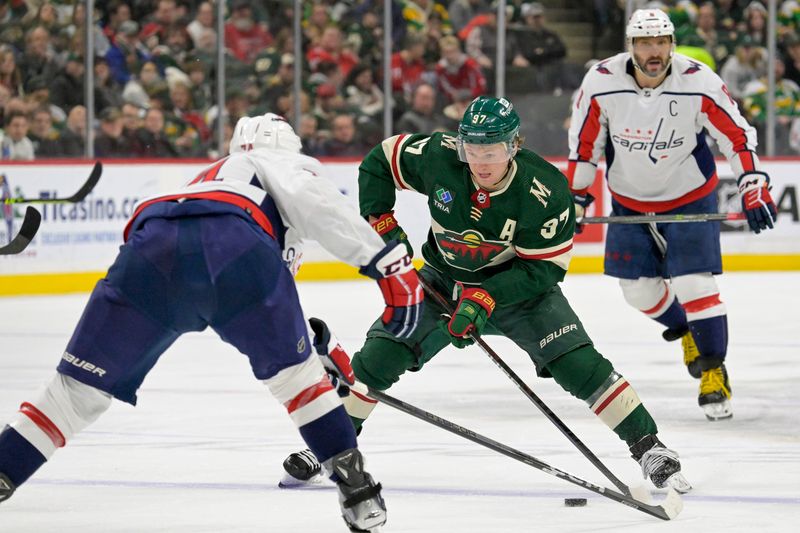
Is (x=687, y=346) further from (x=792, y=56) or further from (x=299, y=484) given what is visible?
(x=792, y=56)

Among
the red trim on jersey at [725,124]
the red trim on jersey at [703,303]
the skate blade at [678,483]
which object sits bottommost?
the red trim on jersey at [703,303]

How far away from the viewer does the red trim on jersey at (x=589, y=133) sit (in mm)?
5328

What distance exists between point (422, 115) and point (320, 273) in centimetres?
146

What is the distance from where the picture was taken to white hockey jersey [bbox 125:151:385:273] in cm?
296

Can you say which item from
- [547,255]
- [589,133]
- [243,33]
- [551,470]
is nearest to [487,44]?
[243,33]

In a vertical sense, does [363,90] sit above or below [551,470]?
below

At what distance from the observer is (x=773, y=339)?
22.9 ft

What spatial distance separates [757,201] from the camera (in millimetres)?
→ 5078

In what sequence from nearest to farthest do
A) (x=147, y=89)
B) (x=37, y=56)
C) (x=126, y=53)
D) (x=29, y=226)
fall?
(x=29, y=226) < (x=37, y=56) < (x=126, y=53) < (x=147, y=89)

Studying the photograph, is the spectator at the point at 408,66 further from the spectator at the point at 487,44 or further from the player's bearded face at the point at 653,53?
the player's bearded face at the point at 653,53

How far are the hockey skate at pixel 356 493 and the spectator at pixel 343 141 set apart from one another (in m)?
7.17

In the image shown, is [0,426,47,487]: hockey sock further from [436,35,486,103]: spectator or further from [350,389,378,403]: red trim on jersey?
[436,35,486,103]: spectator

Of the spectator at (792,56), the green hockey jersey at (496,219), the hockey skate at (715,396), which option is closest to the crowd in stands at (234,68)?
the spectator at (792,56)

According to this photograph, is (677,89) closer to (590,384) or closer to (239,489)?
(590,384)
